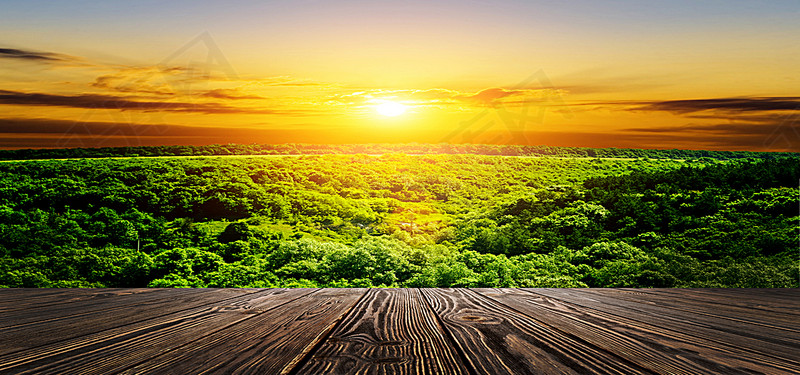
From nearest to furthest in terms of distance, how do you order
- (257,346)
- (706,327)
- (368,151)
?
(257,346) → (706,327) → (368,151)

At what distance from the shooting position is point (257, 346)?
0.92 metres

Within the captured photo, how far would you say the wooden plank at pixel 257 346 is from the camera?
0.79 meters

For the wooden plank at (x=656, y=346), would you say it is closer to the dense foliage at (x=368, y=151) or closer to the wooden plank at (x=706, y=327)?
the wooden plank at (x=706, y=327)

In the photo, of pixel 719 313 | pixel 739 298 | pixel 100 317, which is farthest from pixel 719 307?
pixel 100 317

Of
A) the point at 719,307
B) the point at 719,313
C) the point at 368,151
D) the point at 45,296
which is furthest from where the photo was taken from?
the point at 368,151

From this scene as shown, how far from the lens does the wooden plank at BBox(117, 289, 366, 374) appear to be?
31.1 inches

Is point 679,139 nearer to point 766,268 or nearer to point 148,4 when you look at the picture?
point 766,268

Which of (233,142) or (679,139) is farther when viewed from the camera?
(233,142)

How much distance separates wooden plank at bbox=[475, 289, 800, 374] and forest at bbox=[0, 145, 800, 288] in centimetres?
696

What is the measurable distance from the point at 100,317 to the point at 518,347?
1.10 m

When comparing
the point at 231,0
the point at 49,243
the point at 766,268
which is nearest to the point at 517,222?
the point at 766,268

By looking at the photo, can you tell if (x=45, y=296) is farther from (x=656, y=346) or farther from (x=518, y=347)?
(x=656, y=346)

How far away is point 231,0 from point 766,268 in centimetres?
1070

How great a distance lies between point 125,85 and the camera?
31.4 ft
